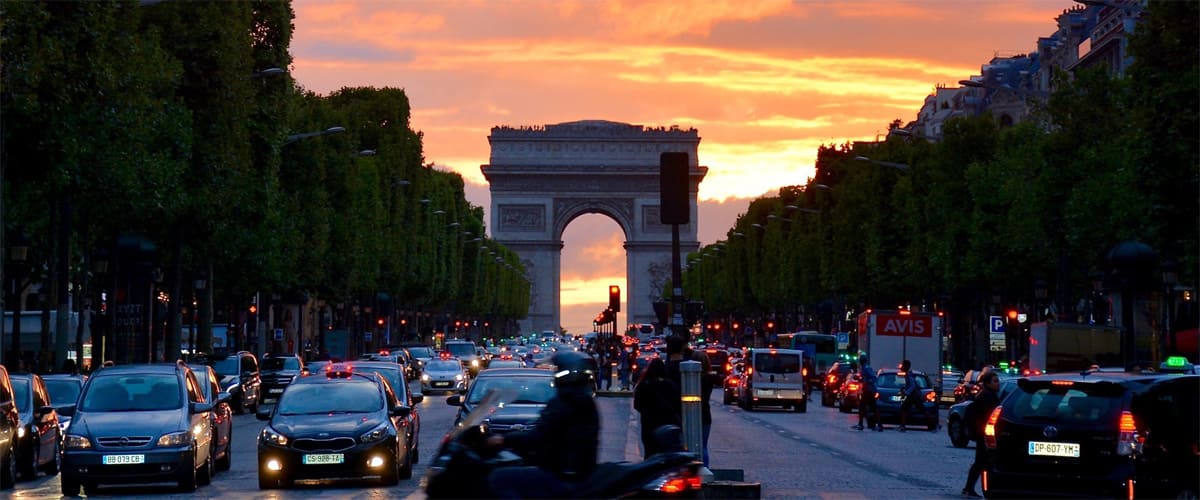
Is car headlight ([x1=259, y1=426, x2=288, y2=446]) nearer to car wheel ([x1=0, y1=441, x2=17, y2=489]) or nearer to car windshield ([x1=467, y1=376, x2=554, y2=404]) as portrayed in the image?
car wheel ([x1=0, y1=441, x2=17, y2=489])

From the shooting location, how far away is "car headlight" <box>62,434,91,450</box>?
24.0 m

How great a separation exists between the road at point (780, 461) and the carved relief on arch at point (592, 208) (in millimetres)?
123475

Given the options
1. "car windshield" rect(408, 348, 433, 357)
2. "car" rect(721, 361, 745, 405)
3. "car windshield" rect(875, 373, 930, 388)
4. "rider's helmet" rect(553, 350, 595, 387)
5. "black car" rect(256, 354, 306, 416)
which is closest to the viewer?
"rider's helmet" rect(553, 350, 595, 387)

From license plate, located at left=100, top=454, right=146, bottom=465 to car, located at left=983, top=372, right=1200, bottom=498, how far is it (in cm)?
996

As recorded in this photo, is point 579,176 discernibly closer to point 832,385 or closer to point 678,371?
point 832,385

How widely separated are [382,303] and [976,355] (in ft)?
106

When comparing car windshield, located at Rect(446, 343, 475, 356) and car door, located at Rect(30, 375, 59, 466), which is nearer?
car door, located at Rect(30, 375, 59, 466)

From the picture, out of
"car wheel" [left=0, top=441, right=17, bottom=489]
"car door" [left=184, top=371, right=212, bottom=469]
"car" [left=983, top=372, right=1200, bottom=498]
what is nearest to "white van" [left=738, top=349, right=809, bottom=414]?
"car door" [left=184, top=371, right=212, bottom=469]

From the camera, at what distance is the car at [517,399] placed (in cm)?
2680

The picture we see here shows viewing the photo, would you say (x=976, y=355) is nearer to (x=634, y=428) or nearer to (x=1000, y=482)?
(x=634, y=428)

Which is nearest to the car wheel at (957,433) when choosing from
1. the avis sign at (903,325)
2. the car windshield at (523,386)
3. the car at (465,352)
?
the car windshield at (523,386)

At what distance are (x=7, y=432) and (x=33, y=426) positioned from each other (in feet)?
6.72

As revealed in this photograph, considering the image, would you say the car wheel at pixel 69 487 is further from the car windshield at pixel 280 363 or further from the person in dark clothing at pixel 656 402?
the car windshield at pixel 280 363

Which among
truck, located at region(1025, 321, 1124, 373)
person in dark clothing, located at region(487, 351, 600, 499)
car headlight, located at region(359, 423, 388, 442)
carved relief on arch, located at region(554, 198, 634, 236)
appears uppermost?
carved relief on arch, located at region(554, 198, 634, 236)
